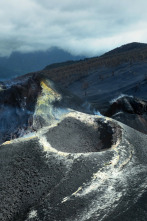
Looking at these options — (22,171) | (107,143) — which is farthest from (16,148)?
(107,143)

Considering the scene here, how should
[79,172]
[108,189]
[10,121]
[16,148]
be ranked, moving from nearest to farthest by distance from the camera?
[108,189]
[79,172]
[16,148]
[10,121]

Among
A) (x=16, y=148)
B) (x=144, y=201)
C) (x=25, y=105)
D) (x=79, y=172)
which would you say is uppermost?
(x=25, y=105)

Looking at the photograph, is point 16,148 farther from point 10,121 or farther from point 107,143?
point 10,121

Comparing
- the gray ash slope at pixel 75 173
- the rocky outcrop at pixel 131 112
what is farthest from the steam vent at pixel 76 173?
the rocky outcrop at pixel 131 112

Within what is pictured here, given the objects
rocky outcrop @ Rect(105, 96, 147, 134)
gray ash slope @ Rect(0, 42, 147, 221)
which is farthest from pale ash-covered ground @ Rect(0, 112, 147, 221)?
rocky outcrop @ Rect(105, 96, 147, 134)

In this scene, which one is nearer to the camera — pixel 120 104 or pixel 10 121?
pixel 10 121

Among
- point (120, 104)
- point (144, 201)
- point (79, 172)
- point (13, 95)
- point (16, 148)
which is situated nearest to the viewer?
point (144, 201)

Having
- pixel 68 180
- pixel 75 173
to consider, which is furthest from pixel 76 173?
pixel 68 180

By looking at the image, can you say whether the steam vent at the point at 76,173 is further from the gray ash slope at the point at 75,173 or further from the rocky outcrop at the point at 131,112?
the rocky outcrop at the point at 131,112

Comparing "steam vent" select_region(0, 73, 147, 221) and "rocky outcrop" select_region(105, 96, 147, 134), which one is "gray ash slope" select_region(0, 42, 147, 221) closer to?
"steam vent" select_region(0, 73, 147, 221)
